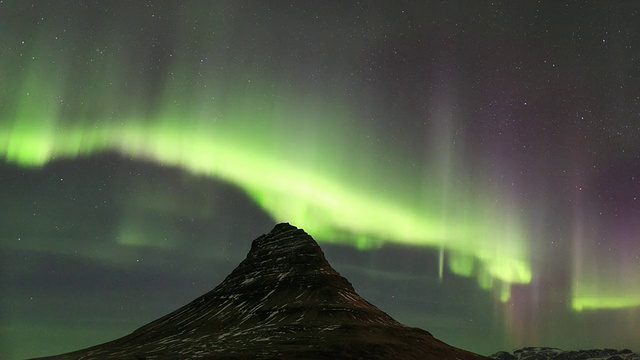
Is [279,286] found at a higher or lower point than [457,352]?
higher

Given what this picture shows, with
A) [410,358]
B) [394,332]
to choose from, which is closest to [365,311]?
[394,332]

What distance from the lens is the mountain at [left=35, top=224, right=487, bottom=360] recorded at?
116100 millimetres

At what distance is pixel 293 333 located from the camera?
441 ft

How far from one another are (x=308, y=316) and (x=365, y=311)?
63.9ft

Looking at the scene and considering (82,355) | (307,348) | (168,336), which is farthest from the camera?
(168,336)

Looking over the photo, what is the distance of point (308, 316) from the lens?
15400 cm

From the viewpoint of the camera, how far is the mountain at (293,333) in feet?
381

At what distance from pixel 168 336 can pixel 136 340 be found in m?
18.0

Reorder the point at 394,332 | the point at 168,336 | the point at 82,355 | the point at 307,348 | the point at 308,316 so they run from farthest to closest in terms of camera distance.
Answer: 1. the point at 168,336
2. the point at 82,355
3. the point at 308,316
4. the point at 394,332
5. the point at 307,348

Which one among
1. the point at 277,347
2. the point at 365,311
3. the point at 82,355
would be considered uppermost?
the point at 365,311

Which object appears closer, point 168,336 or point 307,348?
point 307,348

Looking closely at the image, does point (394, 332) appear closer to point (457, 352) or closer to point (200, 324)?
point (457, 352)

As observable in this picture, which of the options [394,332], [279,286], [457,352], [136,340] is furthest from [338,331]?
[136,340]

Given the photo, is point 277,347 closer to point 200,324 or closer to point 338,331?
point 338,331
